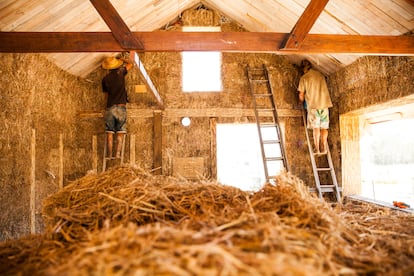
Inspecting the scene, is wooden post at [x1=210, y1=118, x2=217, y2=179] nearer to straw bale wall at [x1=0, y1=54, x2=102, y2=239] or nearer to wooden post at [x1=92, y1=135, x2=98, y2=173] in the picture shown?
wooden post at [x1=92, y1=135, x2=98, y2=173]

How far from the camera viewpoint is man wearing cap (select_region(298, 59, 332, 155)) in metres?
4.11

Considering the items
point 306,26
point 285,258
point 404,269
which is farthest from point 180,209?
point 306,26

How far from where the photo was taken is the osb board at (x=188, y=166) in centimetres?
457

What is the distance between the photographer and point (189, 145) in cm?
466

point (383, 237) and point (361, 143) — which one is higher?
point (361, 143)

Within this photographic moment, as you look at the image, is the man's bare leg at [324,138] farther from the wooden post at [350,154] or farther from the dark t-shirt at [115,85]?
the dark t-shirt at [115,85]

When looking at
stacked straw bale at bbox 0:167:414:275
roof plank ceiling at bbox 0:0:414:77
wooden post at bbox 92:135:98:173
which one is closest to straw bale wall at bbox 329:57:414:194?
roof plank ceiling at bbox 0:0:414:77

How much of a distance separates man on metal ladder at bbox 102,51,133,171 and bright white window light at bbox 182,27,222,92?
1078 millimetres

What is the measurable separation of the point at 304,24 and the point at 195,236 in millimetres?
2155

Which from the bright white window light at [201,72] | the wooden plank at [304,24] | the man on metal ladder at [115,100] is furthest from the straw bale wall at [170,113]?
the wooden plank at [304,24]

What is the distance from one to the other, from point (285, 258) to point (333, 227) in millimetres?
587

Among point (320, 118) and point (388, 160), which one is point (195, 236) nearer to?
point (320, 118)

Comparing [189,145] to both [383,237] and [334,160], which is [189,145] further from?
[383,237]

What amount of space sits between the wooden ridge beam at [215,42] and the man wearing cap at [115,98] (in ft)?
6.33
